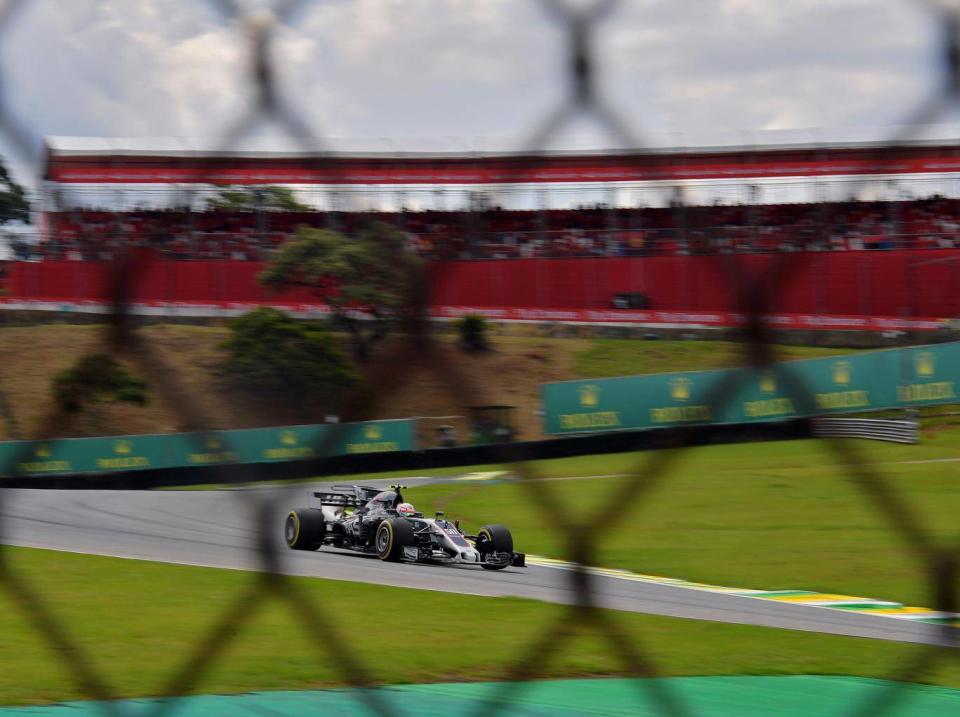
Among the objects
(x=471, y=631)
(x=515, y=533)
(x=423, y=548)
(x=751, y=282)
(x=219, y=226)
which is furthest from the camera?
(x=515, y=533)

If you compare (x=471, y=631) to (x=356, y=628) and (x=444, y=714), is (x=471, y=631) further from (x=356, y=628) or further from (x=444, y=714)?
(x=444, y=714)

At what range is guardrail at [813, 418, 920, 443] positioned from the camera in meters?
0.88

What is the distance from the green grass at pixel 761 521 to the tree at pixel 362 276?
3.45m

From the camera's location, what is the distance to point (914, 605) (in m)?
6.29

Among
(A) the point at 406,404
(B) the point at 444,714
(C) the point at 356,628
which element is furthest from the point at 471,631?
(A) the point at 406,404

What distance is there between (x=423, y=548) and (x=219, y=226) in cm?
826

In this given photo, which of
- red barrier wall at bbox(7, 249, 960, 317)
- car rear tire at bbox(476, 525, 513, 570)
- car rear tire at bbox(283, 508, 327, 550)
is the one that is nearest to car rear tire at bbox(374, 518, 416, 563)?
car rear tire at bbox(283, 508, 327, 550)

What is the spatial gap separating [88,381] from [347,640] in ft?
5.17

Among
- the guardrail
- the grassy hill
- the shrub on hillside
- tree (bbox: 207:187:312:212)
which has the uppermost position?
tree (bbox: 207:187:312:212)

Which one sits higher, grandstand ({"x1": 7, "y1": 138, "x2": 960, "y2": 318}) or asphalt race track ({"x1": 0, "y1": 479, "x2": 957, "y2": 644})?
grandstand ({"x1": 7, "y1": 138, "x2": 960, "y2": 318})

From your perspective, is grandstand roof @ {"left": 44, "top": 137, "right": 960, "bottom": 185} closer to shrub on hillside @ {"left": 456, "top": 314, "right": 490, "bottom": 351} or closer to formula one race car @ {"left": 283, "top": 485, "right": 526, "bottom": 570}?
shrub on hillside @ {"left": 456, "top": 314, "right": 490, "bottom": 351}

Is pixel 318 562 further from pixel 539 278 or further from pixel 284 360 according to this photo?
pixel 284 360

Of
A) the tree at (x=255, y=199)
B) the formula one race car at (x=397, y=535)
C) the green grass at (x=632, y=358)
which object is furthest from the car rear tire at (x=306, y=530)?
the tree at (x=255, y=199)

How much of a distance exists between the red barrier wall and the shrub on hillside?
0.03 m
